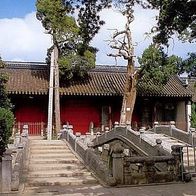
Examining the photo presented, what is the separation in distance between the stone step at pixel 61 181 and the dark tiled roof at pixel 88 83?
14.9m

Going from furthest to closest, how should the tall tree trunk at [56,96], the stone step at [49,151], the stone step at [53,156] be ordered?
the tall tree trunk at [56,96] → the stone step at [49,151] → the stone step at [53,156]

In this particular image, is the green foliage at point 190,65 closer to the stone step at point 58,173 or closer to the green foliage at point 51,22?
the stone step at point 58,173

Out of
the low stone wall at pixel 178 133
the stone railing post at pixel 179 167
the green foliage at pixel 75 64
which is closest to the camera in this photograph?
the stone railing post at pixel 179 167

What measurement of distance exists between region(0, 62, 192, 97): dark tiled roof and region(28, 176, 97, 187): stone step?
14.9 m

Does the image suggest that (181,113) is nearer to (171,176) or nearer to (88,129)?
(88,129)

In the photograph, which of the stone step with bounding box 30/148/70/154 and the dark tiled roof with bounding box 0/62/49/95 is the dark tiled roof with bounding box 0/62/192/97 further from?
the stone step with bounding box 30/148/70/154

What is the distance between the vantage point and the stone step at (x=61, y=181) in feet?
41.9

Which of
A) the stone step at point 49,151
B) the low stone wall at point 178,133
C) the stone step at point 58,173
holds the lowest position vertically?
the stone step at point 58,173

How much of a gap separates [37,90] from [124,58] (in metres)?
6.03

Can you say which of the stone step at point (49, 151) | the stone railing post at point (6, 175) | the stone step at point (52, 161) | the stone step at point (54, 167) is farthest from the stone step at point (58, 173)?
the stone step at point (49, 151)

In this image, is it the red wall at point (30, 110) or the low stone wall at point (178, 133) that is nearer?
the low stone wall at point (178, 133)

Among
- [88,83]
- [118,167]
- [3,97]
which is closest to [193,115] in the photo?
[88,83]

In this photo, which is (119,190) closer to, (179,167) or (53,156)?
(179,167)

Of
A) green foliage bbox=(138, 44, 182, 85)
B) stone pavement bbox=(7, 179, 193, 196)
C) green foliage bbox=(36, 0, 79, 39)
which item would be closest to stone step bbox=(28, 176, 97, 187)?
stone pavement bbox=(7, 179, 193, 196)
